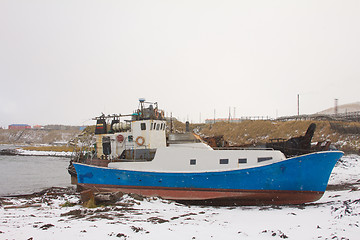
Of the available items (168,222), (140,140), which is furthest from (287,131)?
(168,222)

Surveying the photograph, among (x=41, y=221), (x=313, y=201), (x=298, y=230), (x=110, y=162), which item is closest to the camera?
(x=298, y=230)

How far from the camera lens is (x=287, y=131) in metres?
49.2

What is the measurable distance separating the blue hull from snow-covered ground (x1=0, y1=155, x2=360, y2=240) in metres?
1.32

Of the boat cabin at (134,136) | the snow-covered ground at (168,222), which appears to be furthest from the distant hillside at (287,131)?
the snow-covered ground at (168,222)

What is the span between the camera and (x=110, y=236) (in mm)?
6859

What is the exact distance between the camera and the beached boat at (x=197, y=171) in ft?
39.6

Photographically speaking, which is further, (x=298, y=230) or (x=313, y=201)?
(x=313, y=201)

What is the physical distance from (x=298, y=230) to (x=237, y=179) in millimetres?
4887

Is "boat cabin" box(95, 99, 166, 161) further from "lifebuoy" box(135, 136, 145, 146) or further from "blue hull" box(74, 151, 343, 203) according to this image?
"blue hull" box(74, 151, 343, 203)

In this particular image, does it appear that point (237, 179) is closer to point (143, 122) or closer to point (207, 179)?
point (207, 179)

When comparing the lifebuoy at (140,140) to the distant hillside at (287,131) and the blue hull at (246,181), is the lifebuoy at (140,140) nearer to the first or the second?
the blue hull at (246,181)

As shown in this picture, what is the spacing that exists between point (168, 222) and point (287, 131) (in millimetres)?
45571

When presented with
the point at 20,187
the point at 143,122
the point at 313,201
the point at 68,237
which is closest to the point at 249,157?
the point at 313,201

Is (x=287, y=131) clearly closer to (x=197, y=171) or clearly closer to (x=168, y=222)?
(x=197, y=171)
